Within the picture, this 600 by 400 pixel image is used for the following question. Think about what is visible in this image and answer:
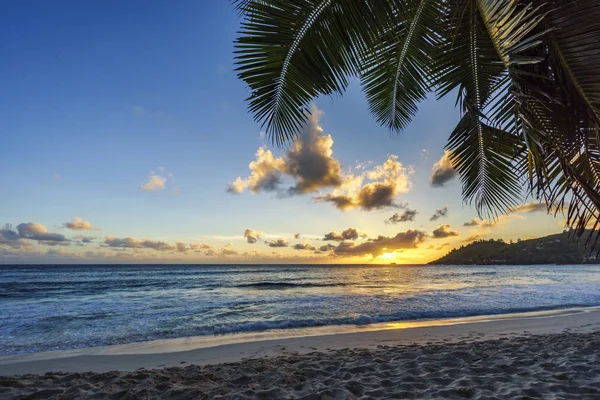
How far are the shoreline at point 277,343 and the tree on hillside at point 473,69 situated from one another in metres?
4.98

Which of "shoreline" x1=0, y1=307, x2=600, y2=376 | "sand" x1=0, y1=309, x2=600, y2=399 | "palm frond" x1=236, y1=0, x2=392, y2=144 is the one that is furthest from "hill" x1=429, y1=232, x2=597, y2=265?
"palm frond" x1=236, y1=0, x2=392, y2=144

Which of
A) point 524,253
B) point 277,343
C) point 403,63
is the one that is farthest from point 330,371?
point 524,253

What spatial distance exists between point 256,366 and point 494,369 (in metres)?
3.32

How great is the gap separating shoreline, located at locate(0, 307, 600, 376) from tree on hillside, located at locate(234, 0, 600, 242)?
16.3ft

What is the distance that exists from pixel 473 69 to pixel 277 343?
6.70 metres

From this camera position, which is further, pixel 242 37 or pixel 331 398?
pixel 331 398

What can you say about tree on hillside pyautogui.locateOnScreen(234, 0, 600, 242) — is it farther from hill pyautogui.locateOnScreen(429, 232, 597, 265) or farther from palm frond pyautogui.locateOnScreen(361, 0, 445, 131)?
hill pyautogui.locateOnScreen(429, 232, 597, 265)

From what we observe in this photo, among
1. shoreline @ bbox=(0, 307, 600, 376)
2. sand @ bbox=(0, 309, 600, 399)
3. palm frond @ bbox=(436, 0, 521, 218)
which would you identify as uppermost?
palm frond @ bbox=(436, 0, 521, 218)

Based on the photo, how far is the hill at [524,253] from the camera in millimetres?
99150

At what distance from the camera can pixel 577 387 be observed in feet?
12.5

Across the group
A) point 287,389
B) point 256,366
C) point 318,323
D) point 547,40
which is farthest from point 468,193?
point 318,323

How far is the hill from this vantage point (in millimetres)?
99150

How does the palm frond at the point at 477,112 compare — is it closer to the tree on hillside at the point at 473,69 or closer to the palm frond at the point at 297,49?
the tree on hillside at the point at 473,69

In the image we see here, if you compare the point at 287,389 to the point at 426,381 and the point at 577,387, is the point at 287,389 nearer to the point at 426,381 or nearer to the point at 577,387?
the point at 426,381
